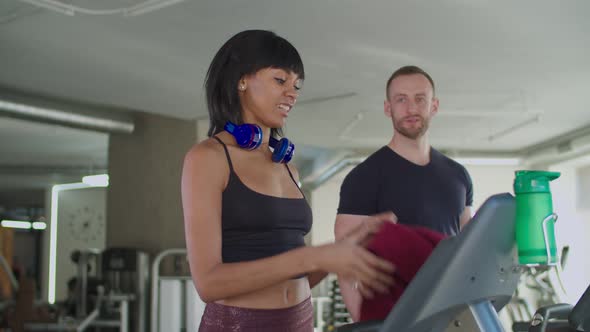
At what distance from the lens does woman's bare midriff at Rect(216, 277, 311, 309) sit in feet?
4.35

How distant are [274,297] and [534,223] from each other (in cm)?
62

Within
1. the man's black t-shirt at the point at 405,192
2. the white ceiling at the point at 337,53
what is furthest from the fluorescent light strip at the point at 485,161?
→ the man's black t-shirt at the point at 405,192

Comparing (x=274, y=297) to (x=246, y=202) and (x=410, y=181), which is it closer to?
(x=246, y=202)

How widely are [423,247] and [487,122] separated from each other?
328 inches

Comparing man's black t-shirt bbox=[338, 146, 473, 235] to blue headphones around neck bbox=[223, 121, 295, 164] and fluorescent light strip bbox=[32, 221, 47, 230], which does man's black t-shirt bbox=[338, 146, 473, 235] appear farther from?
fluorescent light strip bbox=[32, 221, 47, 230]

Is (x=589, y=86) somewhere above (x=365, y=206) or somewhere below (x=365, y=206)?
above

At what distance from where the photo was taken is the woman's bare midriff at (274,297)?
1.33 metres

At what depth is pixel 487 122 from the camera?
9078mm

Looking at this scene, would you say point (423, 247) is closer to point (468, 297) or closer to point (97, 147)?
point (468, 297)

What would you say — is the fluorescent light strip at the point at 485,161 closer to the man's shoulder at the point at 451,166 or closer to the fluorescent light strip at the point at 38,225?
the man's shoulder at the point at 451,166

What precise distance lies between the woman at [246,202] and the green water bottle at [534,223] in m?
0.28

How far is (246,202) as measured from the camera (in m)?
1.32

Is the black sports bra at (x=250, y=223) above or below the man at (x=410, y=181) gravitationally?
below

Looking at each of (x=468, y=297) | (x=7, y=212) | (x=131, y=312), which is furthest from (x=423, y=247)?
(x=7, y=212)
